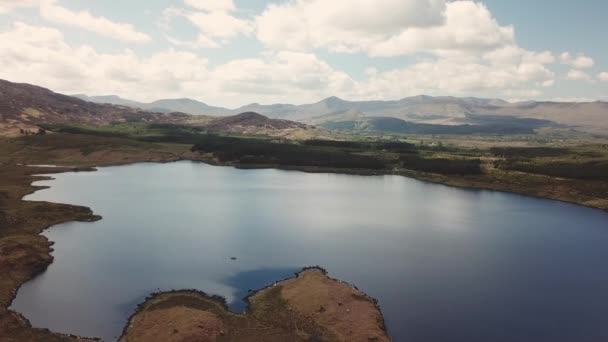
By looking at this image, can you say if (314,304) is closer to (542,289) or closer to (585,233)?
(542,289)

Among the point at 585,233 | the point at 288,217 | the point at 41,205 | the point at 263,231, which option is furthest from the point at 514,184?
the point at 41,205

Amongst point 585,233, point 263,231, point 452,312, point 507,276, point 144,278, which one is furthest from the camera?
point 585,233

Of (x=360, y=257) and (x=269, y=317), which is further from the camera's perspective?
(x=360, y=257)

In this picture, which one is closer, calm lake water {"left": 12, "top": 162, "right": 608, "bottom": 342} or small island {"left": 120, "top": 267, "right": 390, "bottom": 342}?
small island {"left": 120, "top": 267, "right": 390, "bottom": 342}

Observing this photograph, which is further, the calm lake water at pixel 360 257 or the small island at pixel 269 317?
the calm lake water at pixel 360 257
